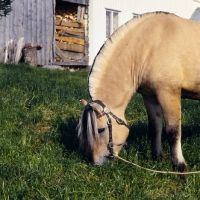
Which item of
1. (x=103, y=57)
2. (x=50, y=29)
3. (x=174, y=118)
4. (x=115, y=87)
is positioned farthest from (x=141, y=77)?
(x=50, y=29)

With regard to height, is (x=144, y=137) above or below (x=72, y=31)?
below

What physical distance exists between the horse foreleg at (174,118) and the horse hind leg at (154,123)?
0.52 meters

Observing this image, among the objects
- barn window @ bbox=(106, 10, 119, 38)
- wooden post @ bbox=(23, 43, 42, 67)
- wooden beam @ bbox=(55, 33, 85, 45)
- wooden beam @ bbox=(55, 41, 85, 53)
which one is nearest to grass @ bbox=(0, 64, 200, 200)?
wooden post @ bbox=(23, 43, 42, 67)

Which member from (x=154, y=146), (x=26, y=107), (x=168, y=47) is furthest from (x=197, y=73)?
(x=26, y=107)

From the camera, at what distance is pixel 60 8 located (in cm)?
1720

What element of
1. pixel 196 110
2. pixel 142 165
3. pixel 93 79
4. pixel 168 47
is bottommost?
pixel 142 165

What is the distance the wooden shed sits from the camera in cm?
1474

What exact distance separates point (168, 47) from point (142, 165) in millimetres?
1347

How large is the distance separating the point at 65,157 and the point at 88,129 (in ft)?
2.35

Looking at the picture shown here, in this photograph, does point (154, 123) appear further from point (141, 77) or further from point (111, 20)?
point (111, 20)

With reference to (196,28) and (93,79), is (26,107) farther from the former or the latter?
(196,28)

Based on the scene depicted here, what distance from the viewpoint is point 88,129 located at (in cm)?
407

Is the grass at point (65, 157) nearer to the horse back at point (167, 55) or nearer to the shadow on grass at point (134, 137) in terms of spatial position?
the shadow on grass at point (134, 137)

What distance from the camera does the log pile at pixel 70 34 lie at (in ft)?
54.7
